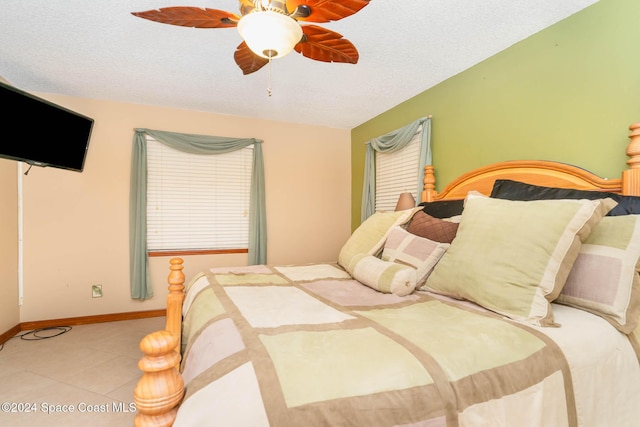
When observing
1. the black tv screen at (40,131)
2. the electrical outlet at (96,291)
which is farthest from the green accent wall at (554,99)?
the electrical outlet at (96,291)

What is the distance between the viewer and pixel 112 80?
2.86 m

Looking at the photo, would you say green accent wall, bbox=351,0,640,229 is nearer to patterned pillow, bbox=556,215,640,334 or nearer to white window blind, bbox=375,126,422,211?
white window blind, bbox=375,126,422,211

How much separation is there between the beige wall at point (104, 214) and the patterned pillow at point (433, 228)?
2323 mm

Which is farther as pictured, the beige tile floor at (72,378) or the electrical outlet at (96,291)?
the electrical outlet at (96,291)

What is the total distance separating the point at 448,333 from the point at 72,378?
255cm

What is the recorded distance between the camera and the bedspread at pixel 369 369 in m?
0.74

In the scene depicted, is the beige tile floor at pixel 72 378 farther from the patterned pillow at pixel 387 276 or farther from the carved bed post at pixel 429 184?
the carved bed post at pixel 429 184

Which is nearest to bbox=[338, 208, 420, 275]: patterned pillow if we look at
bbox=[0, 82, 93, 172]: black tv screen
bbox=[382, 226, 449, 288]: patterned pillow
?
bbox=[382, 226, 449, 288]: patterned pillow

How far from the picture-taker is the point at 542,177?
1.99 metres

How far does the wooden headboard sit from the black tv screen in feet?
10.3

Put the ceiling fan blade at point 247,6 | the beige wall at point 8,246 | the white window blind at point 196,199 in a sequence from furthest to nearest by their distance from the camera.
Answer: the white window blind at point 196,199 → the beige wall at point 8,246 → the ceiling fan blade at point 247,6

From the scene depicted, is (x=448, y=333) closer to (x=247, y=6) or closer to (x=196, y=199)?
(x=247, y=6)

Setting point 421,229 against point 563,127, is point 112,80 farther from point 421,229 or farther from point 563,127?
point 563,127

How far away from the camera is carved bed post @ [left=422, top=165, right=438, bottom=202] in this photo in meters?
2.88
